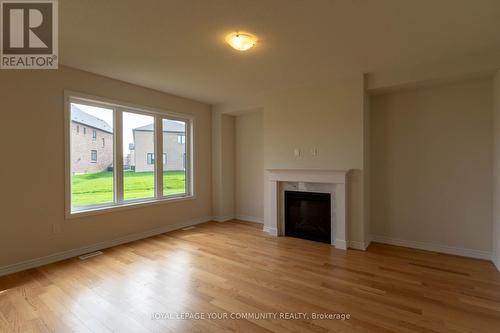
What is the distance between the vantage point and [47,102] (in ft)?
10.2

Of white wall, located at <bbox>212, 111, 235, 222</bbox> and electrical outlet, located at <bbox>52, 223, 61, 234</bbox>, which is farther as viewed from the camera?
white wall, located at <bbox>212, 111, 235, 222</bbox>

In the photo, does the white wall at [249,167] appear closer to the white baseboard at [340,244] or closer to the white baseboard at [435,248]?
the white baseboard at [340,244]

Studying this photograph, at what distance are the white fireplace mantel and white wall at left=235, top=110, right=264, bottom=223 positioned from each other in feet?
2.58

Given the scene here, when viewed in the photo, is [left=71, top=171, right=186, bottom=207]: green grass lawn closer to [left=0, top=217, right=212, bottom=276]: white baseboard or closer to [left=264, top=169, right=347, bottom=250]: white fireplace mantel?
[left=0, top=217, right=212, bottom=276]: white baseboard

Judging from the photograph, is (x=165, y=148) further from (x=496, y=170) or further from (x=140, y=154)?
(x=496, y=170)

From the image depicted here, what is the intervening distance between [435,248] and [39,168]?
17.8 feet

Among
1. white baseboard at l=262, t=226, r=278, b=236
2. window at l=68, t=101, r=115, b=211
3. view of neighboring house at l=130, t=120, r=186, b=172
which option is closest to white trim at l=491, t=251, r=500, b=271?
white baseboard at l=262, t=226, r=278, b=236

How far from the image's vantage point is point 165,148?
4.73 m

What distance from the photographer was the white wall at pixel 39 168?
2816mm

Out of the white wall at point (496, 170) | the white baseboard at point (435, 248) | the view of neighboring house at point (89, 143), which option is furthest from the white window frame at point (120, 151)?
the white wall at point (496, 170)

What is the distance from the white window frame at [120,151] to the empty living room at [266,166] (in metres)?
0.03

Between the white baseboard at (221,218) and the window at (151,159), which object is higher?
the window at (151,159)

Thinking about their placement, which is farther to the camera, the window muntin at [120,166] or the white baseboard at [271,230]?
the white baseboard at [271,230]

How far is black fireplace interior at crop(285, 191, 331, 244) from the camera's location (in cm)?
389
